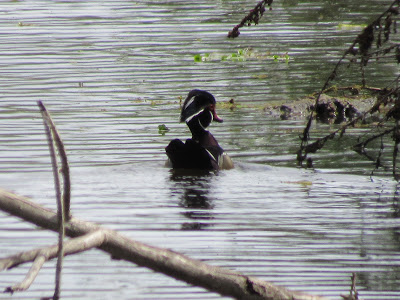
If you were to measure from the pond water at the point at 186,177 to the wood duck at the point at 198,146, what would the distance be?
22 cm

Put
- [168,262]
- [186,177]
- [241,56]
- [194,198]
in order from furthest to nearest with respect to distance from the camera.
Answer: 1. [241,56]
2. [186,177]
3. [194,198]
4. [168,262]

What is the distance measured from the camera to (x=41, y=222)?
12.1ft

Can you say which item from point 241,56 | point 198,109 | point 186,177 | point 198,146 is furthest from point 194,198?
point 241,56

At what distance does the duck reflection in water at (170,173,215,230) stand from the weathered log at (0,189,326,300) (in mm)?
4687

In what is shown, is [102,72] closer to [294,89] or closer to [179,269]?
[294,89]

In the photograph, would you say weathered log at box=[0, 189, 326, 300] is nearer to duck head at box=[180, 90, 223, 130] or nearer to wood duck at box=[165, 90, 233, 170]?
wood duck at box=[165, 90, 233, 170]

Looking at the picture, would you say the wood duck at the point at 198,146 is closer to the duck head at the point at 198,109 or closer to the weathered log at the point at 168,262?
the duck head at the point at 198,109

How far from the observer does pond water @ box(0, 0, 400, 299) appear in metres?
Result: 7.24

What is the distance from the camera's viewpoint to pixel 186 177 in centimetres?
1094

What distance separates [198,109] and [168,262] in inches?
325

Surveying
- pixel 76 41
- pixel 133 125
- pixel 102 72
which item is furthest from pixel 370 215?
pixel 76 41

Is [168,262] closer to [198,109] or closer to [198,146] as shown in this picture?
[198,146]

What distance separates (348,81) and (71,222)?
13.2 meters

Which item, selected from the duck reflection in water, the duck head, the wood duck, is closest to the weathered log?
the duck reflection in water
